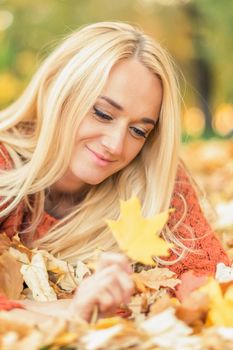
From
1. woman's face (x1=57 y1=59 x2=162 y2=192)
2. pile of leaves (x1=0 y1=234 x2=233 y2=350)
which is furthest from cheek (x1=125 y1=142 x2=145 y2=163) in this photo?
pile of leaves (x1=0 y1=234 x2=233 y2=350)

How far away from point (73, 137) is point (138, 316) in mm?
850

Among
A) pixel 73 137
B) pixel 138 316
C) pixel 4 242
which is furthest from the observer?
pixel 73 137

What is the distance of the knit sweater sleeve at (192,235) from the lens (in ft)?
7.55

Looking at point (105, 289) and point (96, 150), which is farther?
point (96, 150)

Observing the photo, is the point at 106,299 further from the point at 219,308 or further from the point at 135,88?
the point at 135,88

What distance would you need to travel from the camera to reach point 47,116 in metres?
2.48

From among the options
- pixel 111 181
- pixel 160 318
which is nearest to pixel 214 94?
pixel 111 181

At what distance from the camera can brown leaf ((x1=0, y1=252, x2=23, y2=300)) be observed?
191 cm

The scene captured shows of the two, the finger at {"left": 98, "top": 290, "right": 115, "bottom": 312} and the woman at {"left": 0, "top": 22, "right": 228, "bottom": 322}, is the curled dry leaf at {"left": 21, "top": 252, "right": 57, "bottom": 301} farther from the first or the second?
the finger at {"left": 98, "top": 290, "right": 115, "bottom": 312}

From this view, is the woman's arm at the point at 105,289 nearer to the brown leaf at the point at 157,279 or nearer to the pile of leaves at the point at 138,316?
the pile of leaves at the point at 138,316

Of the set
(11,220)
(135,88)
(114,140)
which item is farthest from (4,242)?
(135,88)

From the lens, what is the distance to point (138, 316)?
1.68 meters

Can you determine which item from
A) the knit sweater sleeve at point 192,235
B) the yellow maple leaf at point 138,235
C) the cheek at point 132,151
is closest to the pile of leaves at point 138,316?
the yellow maple leaf at point 138,235

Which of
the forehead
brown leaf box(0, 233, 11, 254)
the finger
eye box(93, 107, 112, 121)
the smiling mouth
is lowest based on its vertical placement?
the finger
